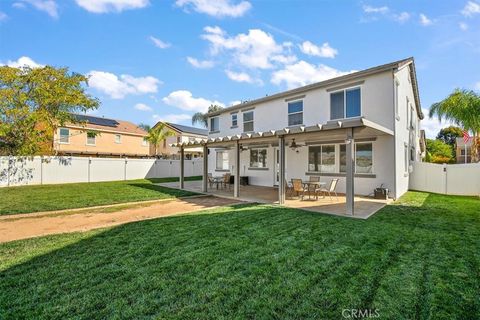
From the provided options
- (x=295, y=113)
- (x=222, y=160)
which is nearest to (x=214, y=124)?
(x=222, y=160)

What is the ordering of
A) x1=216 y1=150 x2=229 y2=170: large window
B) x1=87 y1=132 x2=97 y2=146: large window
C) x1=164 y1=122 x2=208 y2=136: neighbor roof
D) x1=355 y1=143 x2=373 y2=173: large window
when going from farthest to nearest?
x1=164 y1=122 x2=208 y2=136: neighbor roof < x1=87 y1=132 x2=97 y2=146: large window < x1=216 y1=150 x2=229 y2=170: large window < x1=355 y1=143 x2=373 y2=173: large window

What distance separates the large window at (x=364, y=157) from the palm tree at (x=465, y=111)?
721 cm

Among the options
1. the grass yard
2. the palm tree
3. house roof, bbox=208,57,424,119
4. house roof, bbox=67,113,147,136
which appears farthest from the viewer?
house roof, bbox=67,113,147,136

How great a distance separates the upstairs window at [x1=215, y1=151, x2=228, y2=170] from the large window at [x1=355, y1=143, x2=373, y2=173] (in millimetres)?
10538

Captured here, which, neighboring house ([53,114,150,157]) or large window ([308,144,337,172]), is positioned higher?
neighboring house ([53,114,150,157])

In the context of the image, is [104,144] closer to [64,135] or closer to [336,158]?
[64,135]

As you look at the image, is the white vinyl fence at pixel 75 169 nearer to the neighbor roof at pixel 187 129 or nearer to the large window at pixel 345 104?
the neighbor roof at pixel 187 129

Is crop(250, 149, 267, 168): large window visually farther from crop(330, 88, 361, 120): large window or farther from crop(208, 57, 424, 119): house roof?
crop(330, 88, 361, 120): large window

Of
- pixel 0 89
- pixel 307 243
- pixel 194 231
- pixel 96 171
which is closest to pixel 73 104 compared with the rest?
pixel 0 89

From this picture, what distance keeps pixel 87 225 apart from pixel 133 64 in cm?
1451

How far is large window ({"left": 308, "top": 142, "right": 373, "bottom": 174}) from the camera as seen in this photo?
12.1 meters

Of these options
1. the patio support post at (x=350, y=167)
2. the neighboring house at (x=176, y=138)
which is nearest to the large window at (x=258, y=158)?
the patio support post at (x=350, y=167)

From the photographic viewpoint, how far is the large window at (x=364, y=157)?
12.0 metres

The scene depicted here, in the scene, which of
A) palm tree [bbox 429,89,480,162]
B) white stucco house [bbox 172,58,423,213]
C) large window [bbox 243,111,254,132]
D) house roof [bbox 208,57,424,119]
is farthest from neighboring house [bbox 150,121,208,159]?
palm tree [bbox 429,89,480,162]
